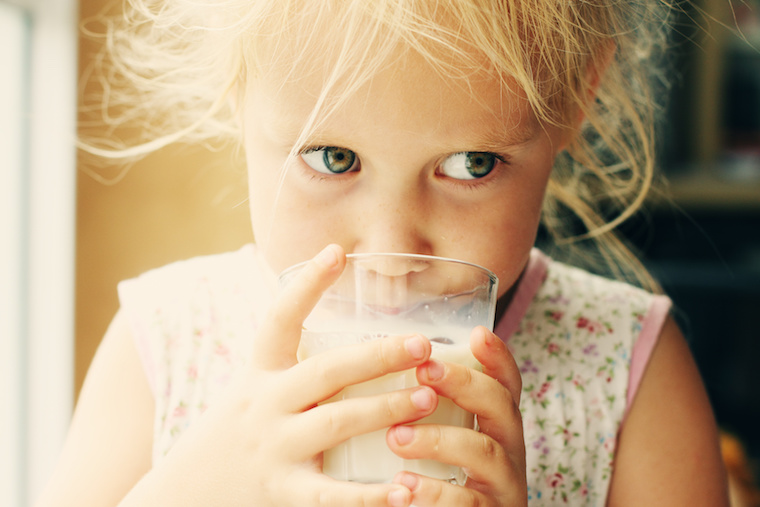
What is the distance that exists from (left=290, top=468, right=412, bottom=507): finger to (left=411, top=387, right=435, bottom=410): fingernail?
0.23 feet

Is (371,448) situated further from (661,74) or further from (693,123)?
(693,123)

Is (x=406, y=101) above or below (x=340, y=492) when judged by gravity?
above

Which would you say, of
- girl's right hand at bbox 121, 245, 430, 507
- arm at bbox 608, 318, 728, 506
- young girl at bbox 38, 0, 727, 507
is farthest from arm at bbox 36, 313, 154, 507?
arm at bbox 608, 318, 728, 506

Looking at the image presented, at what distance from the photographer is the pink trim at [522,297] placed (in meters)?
1.15

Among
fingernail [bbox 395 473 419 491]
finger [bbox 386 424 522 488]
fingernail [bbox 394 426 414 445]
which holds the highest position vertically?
fingernail [bbox 394 426 414 445]

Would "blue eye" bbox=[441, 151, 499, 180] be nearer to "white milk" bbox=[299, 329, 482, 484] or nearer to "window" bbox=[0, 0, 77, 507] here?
"white milk" bbox=[299, 329, 482, 484]

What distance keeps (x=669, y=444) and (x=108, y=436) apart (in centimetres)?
82

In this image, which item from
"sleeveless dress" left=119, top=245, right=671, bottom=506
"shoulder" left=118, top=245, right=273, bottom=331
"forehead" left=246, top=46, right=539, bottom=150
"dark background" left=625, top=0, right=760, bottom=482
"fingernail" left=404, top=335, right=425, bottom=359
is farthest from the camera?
"dark background" left=625, top=0, right=760, bottom=482

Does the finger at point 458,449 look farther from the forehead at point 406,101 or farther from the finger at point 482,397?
the forehead at point 406,101

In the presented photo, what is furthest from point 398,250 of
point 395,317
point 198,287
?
point 198,287

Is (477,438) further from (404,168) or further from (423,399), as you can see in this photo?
(404,168)

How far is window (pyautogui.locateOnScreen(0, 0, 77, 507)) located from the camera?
1352mm

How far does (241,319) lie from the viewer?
120 cm

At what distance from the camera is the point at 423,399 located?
60 cm
